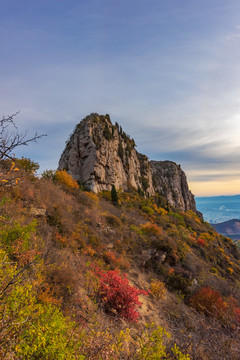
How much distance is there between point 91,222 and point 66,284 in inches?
260

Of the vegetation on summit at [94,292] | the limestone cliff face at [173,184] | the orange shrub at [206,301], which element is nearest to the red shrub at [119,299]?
the vegetation on summit at [94,292]

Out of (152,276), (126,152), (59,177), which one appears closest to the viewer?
(152,276)

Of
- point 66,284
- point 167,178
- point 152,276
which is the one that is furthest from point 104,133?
point 167,178

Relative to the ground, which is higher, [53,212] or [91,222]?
[53,212]

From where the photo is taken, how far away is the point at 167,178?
254 feet

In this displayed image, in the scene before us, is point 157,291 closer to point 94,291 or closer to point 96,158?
point 94,291

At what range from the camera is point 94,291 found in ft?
21.6

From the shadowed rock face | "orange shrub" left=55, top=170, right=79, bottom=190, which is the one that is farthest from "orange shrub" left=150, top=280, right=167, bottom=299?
the shadowed rock face

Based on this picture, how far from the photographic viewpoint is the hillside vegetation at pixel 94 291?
3160 mm

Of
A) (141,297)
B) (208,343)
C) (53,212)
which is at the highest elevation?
(53,212)

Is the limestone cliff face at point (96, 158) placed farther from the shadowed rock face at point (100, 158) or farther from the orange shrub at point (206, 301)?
the orange shrub at point (206, 301)

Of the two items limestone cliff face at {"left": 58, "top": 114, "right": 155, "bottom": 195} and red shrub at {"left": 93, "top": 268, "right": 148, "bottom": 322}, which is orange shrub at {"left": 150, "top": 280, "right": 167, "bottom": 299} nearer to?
red shrub at {"left": 93, "top": 268, "right": 148, "bottom": 322}

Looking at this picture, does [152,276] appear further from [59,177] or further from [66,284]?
[59,177]

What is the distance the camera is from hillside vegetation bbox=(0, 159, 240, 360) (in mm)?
3160
